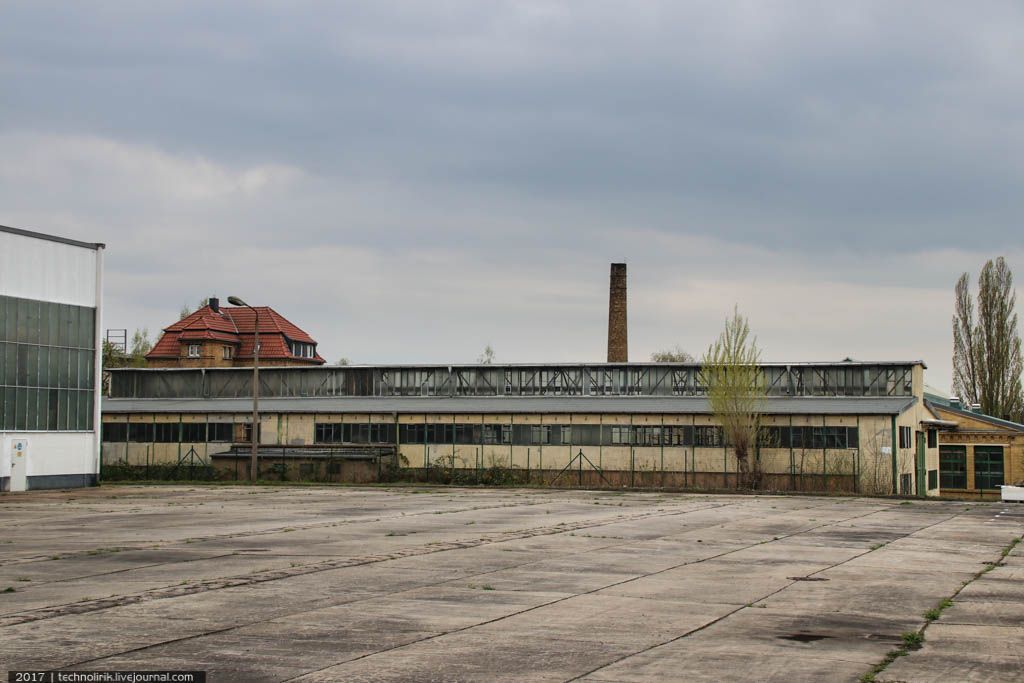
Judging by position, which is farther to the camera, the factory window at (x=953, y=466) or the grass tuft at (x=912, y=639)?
the factory window at (x=953, y=466)

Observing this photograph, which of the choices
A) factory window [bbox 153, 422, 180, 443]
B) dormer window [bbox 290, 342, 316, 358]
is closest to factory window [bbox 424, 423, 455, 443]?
factory window [bbox 153, 422, 180, 443]

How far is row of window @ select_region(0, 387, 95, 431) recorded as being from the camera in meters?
46.9

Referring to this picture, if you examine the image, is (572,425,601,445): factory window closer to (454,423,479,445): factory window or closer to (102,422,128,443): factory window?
(454,423,479,445): factory window

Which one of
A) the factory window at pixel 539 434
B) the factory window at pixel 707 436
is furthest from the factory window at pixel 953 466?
the factory window at pixel 539 434

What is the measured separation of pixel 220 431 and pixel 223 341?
35.7 m

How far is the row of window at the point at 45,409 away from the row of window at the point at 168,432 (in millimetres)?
10343

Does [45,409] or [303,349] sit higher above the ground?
[303,349]

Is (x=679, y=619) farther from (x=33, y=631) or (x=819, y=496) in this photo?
(x=819, y=496)

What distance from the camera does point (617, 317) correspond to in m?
71.9

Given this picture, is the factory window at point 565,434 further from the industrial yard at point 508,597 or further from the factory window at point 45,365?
the industrial yard at point 508,597

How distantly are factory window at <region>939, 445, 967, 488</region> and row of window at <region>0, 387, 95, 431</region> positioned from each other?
4643cm

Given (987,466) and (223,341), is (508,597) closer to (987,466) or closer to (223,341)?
(987,466)

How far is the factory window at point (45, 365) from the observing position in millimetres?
46844

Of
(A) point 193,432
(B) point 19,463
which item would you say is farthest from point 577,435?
(B) point 19,463
